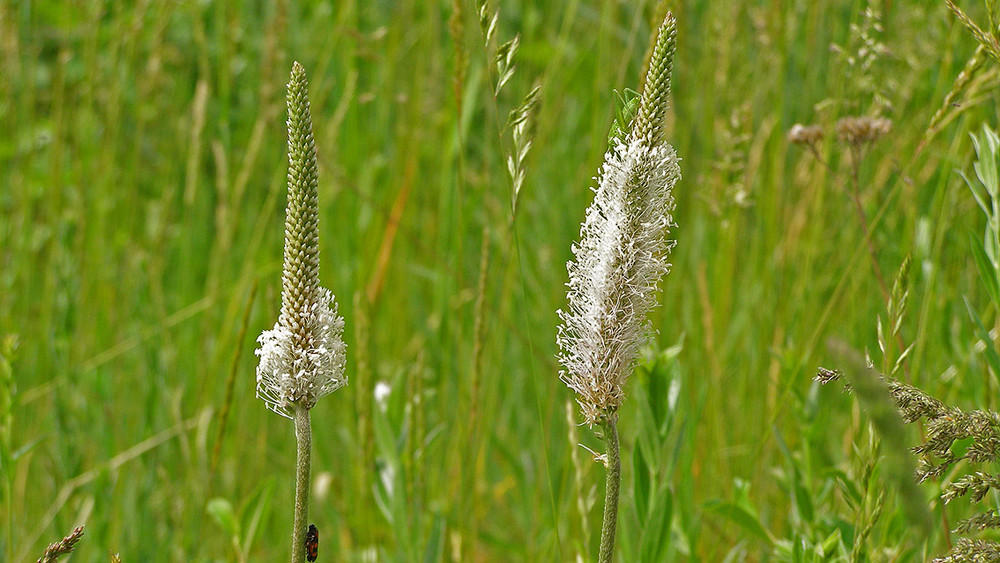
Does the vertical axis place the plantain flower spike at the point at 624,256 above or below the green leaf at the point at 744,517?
above

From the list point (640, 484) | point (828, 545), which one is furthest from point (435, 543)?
point (828, 545)

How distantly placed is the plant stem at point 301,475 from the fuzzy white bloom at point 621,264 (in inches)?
10.0

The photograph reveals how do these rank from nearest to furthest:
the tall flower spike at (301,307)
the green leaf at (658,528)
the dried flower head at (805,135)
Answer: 1. the tall flower spike at (301,307)
2. the green leaf at (658,528)
3. the dried flower head at (805,135)

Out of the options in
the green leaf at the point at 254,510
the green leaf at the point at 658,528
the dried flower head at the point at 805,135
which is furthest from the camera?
the dried flower head at the point at 805,135

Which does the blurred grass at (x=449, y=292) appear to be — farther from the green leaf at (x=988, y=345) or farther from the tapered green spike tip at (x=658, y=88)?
the tapered green spike tip at (x=658, y=88)

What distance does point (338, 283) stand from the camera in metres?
2.50

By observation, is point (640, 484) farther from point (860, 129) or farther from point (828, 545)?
point (860, 129)

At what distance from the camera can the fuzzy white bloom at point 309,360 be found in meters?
0.85

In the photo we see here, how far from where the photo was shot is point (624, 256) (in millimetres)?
866

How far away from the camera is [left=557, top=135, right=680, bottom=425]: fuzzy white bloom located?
33.8 inches

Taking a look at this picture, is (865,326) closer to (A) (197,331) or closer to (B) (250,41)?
(A) (197,331)

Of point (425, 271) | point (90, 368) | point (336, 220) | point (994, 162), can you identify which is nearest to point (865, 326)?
point (994, 162)

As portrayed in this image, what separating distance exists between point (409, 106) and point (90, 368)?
1103 mm

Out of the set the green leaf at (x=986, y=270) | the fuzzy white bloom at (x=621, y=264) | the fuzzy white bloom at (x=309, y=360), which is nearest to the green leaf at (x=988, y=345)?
the green leaf at (x=986, y=270)
